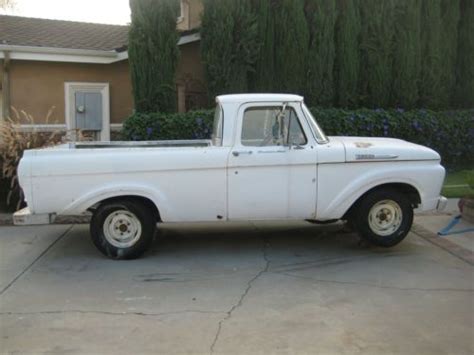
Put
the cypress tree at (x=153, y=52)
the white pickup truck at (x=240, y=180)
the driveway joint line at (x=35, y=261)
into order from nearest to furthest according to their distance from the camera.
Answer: the driveway joint line at (x=35, y=261), the white pickup truck at (x=240, y=180), the cypress tree at (x=153, y=52)

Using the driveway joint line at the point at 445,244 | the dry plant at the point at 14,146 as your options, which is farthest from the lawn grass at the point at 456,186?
the dry plant at the point at 14,146

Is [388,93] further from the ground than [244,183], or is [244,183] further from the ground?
[388,93]

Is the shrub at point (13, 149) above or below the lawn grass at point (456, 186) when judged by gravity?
above

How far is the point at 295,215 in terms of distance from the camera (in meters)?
6.58

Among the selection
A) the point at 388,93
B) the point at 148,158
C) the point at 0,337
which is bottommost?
the point at 0,337

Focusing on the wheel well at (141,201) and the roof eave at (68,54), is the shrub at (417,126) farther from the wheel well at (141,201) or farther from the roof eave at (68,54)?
the wheel well at (141,201)

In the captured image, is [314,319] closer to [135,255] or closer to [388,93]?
[135,255]

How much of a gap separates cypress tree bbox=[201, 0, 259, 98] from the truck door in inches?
197

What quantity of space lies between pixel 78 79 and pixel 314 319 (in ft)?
31.4

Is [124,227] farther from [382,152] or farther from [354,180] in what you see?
[382,152]

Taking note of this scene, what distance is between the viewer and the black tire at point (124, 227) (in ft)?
21.2

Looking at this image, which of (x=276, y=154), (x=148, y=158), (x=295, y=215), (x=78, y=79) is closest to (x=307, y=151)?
(x=276, y=154)

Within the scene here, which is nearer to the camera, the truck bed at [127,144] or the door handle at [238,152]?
the door handle at [238,152]

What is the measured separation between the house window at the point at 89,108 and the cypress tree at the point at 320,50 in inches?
185
